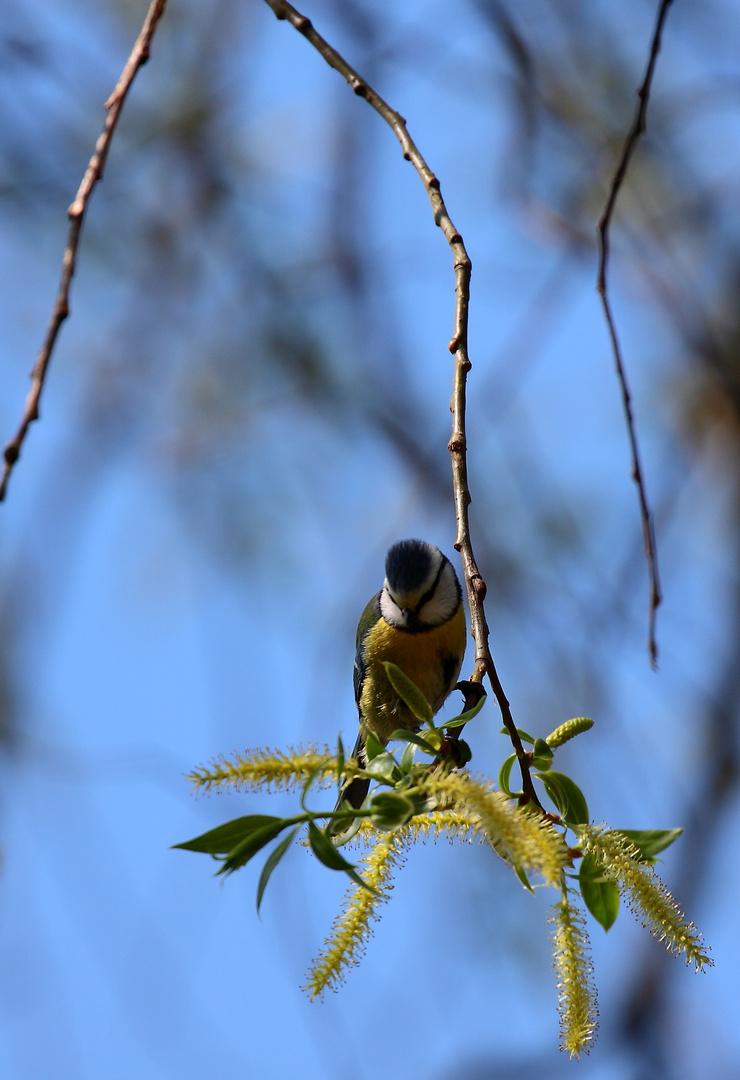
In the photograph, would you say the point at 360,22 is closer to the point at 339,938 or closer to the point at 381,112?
the point at 381,112

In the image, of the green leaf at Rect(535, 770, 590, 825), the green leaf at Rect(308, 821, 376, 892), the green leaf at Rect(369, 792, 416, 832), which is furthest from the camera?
the green leaf at Rect(535, 770, 590, 825)

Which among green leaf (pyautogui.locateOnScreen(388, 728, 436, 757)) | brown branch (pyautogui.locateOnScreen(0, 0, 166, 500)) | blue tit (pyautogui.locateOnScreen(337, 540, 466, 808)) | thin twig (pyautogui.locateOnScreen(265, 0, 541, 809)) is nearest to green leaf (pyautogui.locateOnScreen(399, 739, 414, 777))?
green leaf (pyautogui.locateOnScreen(388, 728, 436, 757))

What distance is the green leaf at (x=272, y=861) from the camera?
4.56ft

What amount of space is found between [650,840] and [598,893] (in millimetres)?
162

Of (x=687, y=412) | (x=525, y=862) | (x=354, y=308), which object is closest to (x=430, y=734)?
(x=525, y=862)

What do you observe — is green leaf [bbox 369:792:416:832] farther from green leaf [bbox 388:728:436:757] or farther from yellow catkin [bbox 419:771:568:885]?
green leaf [bbox 388:728:436:757]

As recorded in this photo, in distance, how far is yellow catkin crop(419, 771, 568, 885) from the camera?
1397mm

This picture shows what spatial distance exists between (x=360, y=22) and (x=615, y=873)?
178 inches

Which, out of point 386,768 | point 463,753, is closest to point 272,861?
point 386,768

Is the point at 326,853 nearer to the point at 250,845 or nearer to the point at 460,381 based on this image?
the point at 250,845

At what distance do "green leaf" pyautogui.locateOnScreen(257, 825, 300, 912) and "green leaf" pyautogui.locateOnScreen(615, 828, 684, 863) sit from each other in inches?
21.9

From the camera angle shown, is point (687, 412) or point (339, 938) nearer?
point (339, 938)

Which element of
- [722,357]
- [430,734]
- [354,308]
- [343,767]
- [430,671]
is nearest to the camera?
[343,767]

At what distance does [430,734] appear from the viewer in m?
1.67
